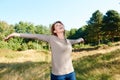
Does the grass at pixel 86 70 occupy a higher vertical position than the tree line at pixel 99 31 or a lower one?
lower

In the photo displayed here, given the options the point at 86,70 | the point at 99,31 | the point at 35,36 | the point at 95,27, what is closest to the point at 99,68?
the point at 86,70

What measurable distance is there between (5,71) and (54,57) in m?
6.69

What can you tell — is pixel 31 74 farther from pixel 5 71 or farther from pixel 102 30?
pixel 102 30

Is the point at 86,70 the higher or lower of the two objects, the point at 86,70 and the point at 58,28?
the lower

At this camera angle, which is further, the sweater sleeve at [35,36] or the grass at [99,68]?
the grass at [99,68]

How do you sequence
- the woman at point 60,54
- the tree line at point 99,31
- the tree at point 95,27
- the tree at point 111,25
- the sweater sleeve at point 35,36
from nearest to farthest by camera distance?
the woman at point 60,54
the sweater sleeve at point 35,36
the tree line at point 99,31
the tree at point 111,25
the tree at point 95,27

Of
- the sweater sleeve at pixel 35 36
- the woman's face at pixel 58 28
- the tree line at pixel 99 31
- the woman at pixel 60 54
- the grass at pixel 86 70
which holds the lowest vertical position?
the grass at pixel 86 70

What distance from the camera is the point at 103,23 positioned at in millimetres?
47594

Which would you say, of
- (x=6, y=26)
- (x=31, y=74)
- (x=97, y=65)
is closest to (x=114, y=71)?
(x=97, y=65)

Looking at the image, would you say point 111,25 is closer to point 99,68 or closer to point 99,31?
point 99,31

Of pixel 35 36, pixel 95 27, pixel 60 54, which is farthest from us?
pixel 95 27

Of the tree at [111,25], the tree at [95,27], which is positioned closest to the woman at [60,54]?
the tree at [111,25]

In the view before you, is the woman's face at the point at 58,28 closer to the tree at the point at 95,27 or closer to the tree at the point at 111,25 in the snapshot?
the tree at the point at 111,25

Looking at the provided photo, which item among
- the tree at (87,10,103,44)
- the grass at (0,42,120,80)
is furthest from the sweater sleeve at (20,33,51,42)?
the tree at (87,10,103,44)
